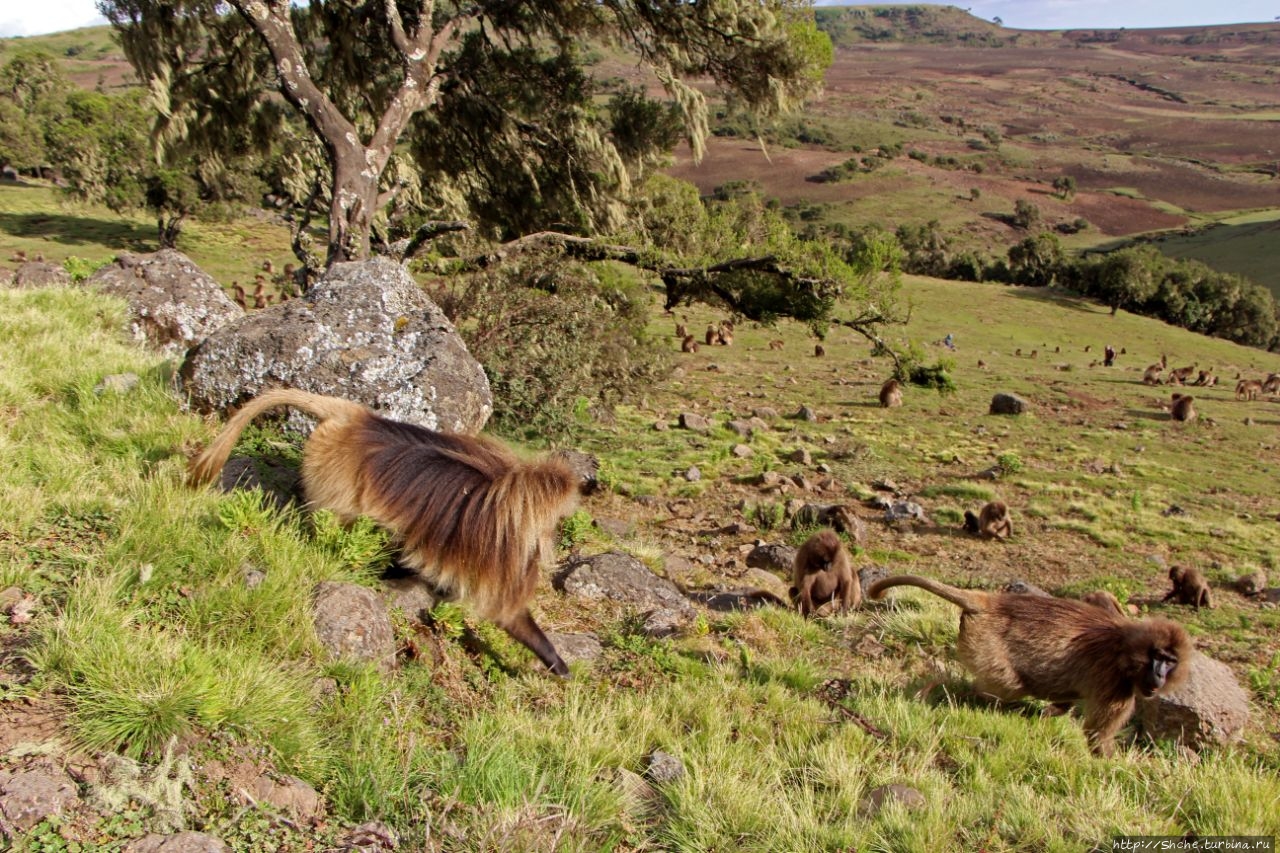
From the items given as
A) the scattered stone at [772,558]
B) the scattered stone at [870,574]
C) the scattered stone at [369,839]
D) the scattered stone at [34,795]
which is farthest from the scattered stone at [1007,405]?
the scattered stone at [34,795]

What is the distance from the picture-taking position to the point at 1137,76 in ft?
604

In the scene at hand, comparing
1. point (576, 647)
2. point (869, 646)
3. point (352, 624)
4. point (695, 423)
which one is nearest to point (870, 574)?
point (869, 646)

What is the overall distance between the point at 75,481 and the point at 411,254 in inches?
225

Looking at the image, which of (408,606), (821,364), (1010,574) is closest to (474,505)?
(408,606)

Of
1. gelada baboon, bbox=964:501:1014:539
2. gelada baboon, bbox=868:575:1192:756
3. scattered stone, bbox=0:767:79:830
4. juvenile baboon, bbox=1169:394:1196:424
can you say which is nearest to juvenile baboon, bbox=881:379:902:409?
juvenile baboon, bbox=1169:394:1196:424

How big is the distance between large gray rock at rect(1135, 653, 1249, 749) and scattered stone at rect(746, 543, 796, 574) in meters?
4.15

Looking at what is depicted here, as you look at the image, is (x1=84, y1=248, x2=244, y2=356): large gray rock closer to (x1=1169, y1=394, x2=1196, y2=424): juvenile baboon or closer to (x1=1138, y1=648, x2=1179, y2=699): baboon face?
(x1=1138, y1=648, x2=1179, y2=699): baboon face

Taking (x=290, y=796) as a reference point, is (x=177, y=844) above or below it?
above

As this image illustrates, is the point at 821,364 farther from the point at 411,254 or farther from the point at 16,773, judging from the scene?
the point at 16,773

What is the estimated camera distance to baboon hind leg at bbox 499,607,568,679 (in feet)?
15.2

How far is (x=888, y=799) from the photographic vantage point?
3676 millimetres

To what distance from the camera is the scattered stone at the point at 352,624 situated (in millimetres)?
4035

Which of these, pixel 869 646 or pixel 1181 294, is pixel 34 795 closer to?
pixel 869 646

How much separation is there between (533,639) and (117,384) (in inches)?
174
